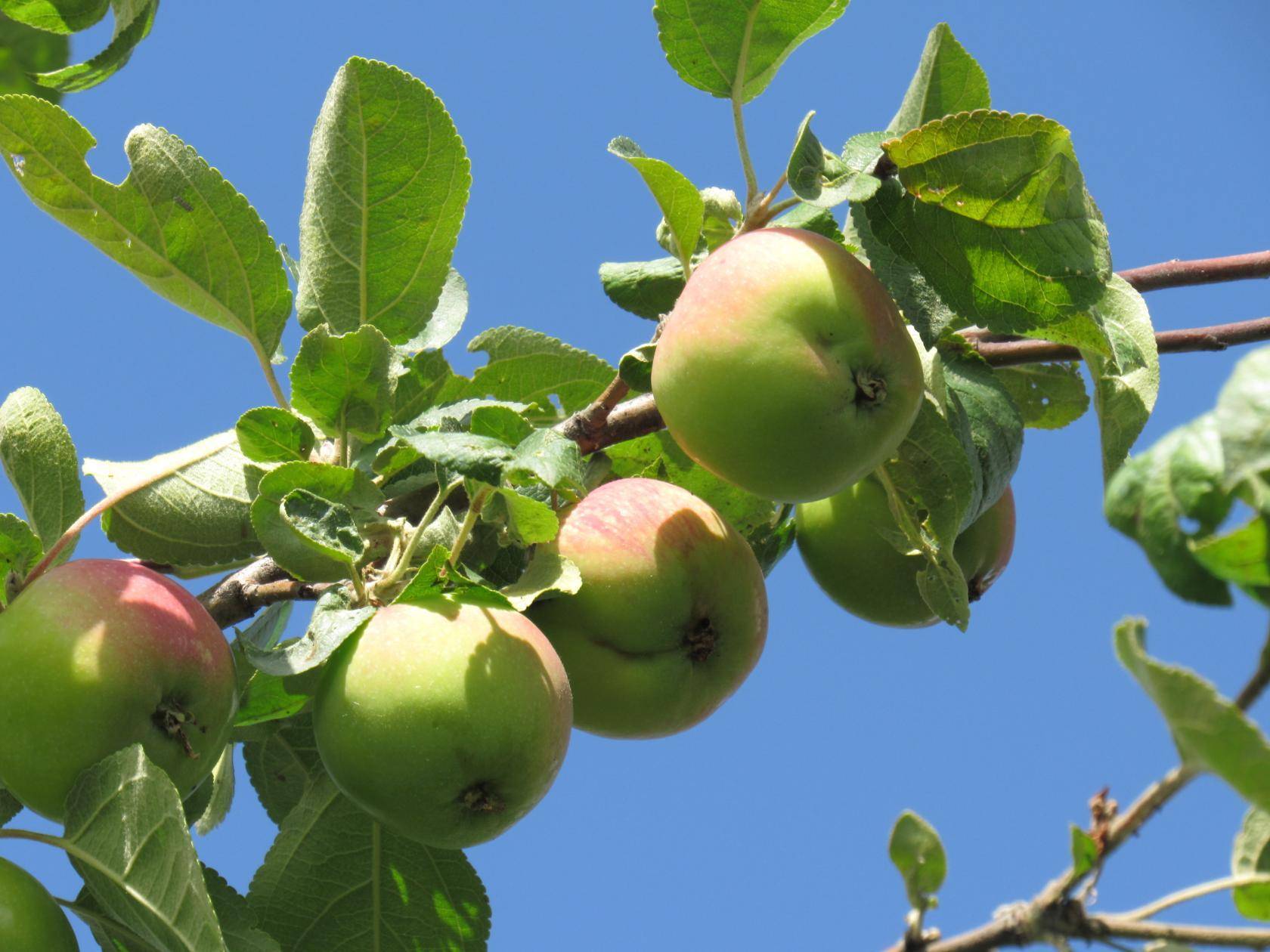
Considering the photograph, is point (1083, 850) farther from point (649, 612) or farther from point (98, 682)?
point (98, 682)

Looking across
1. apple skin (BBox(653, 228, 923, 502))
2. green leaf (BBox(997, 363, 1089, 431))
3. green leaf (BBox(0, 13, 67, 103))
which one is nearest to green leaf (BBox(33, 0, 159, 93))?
green leaf (BBox(0, 13, 67, 103))

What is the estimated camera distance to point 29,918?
5.69 feet

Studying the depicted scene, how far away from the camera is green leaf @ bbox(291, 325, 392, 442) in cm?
188

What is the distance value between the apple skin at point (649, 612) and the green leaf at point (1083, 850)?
82 cm

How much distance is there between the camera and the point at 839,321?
68.2 inches

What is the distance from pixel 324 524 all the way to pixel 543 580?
0.29 m

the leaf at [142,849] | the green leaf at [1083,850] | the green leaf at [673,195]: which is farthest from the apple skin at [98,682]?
the green leaf at [1083,850]

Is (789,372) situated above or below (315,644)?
above

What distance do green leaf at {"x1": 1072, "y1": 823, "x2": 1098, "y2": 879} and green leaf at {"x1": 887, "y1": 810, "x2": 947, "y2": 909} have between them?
0.26 meters

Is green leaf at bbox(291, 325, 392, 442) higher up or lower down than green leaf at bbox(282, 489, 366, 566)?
higher up

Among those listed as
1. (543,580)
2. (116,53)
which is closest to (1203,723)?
(543,580)

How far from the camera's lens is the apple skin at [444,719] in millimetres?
1660

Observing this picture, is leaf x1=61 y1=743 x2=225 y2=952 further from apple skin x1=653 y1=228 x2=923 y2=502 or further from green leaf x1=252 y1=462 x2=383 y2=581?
apple skin x1=653 y1=228 x2=923 y2=502

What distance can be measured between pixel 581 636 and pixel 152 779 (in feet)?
1.90
